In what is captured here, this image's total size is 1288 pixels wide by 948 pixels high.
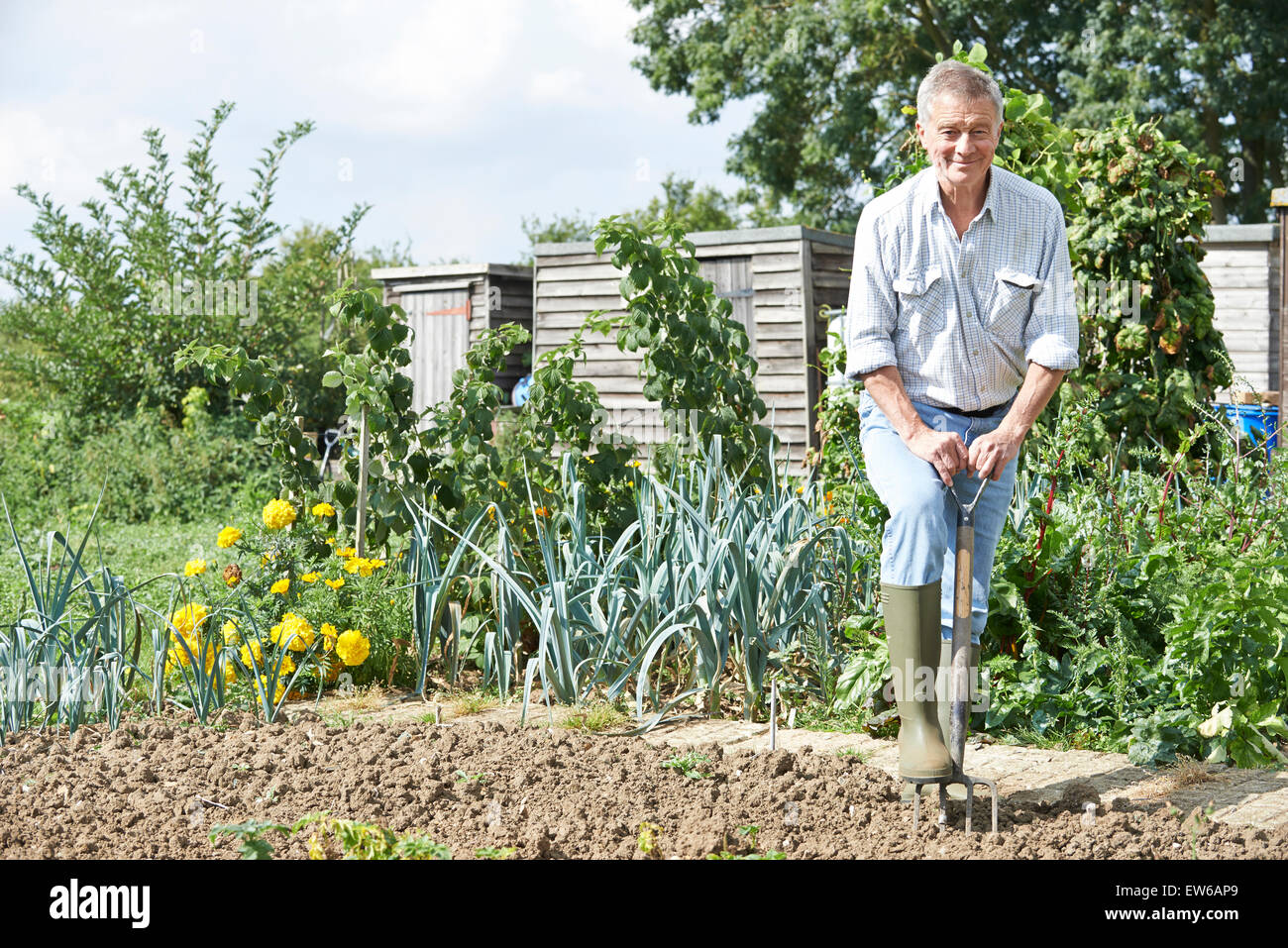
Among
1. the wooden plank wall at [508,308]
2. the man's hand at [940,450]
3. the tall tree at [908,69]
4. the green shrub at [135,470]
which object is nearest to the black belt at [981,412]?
the man's hand at [940,450]

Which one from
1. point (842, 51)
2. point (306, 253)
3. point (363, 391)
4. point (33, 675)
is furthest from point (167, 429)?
point (306, 253)

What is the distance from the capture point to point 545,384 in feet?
13.8

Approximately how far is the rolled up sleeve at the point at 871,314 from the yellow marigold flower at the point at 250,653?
6.17 feet

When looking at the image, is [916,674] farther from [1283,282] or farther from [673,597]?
[1283,282]

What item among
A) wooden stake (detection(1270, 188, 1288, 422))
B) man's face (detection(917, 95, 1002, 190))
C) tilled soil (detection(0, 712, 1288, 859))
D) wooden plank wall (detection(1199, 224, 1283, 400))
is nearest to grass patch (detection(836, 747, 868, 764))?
tilled soil (detection(0, 712, 1288, 859))

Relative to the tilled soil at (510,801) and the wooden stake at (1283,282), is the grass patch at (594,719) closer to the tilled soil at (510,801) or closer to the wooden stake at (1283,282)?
the tilled soil at (510,801)

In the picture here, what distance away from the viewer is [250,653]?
10.8ft

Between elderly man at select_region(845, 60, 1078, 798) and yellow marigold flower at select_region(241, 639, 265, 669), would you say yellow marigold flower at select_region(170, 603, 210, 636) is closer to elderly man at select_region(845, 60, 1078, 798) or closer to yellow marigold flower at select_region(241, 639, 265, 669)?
yellow marigold flower at select_region(241, 639, 265, 669)

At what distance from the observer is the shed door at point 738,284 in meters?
10.6

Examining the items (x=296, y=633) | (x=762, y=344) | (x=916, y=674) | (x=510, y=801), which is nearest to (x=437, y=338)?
(x=762, y=344)

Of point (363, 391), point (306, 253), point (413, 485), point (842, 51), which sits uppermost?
point (842, 51)
